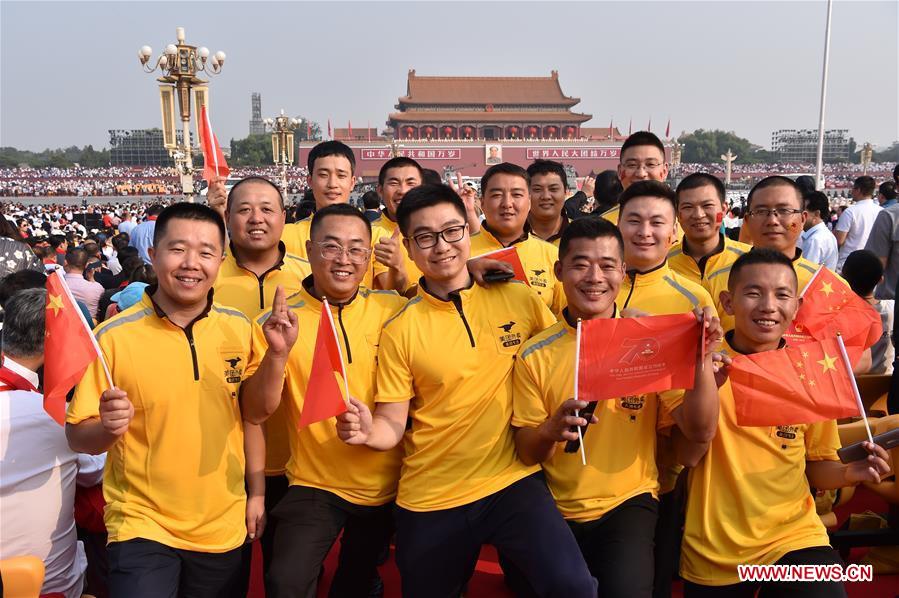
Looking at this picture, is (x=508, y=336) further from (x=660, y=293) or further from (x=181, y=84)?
(x=181, y=84)

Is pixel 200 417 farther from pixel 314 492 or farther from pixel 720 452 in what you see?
pixel 720 452

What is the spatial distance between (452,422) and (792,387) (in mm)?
1106

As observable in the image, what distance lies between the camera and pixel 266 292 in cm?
293

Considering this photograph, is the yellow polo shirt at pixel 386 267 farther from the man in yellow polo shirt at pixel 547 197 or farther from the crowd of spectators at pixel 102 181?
the crowd of spectators at pixel 102 181

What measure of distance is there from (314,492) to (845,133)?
84.1 meters

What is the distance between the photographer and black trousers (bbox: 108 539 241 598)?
6.77ft

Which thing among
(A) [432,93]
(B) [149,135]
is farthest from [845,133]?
(B) [149,135]

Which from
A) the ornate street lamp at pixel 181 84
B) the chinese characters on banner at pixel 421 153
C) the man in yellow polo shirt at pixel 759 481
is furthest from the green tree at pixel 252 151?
the man in yellow polo shirt at pixel 759 481

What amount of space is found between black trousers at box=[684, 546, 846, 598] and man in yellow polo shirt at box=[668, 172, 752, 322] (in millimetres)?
1284

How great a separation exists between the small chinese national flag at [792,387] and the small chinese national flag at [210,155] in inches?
129

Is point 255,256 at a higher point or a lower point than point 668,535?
higher

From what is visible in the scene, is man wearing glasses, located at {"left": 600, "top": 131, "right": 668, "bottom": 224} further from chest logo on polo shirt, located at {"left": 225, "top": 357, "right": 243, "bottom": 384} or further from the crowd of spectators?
the crowd of spectators

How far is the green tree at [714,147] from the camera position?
6975cm

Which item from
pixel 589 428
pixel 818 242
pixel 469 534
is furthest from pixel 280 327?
pixel 818 242
